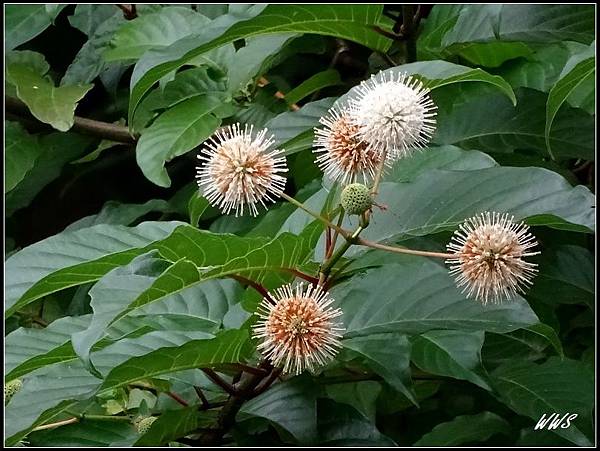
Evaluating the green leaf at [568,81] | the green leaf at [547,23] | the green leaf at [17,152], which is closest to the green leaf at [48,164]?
the green leaf at [17,152]

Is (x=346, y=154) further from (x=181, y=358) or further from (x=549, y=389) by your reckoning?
(x=549, y=389)

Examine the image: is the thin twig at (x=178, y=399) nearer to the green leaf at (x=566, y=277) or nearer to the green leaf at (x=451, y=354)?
the green leaf at (x=451, y=354)

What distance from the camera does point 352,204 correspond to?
762 mm

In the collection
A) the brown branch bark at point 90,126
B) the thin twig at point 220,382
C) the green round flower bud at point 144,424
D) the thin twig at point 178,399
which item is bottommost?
the green round flower bud at point 144,424

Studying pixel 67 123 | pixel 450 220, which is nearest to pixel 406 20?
pixel 450 220

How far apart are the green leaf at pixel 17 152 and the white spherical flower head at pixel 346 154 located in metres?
0.77

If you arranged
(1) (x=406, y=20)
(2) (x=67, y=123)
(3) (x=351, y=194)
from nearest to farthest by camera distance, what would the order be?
(3) (x=351, y=194)
(1) (x=406, y=20)
(2) (x=67, y=123)

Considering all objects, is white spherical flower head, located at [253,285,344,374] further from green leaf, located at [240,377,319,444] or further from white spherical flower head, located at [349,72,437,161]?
white spherical flower head, located at [349,72,437,161]

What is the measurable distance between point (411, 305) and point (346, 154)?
18cm

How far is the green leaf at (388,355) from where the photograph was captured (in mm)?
812

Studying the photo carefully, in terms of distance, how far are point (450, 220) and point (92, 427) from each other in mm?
484

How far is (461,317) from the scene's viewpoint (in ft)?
2.76

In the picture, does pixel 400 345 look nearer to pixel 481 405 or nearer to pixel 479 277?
pixel 479 277

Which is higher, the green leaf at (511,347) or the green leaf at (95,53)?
the green leaf at (95,53)
